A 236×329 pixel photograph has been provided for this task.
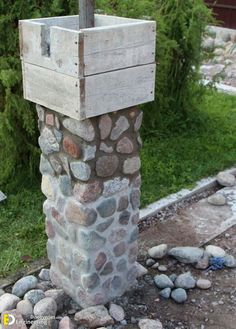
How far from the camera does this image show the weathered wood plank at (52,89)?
8.49ft

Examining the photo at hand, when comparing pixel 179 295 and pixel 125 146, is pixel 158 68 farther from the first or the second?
pixel 179 295

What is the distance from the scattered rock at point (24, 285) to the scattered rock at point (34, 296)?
0.29 feet

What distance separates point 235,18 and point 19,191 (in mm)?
7899

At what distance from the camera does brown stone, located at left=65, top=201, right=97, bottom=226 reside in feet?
9.43

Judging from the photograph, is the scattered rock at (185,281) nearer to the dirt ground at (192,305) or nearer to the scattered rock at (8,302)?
the dirt ground at (192,305)

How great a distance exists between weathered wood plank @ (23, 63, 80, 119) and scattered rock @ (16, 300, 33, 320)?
1.21m

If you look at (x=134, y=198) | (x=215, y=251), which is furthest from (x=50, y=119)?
(x=215, y=251)

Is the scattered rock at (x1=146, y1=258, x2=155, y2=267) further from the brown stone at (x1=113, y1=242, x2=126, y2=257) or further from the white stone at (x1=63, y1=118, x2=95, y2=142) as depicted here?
the white stone at (x1=63, y1=118, x2=95, y2=142)

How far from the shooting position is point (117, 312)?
121 inches

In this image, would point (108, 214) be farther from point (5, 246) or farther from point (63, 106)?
point (5, 246)

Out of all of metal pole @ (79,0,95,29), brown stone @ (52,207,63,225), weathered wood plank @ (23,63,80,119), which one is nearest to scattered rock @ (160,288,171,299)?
brown stone @ (52,207,63,225)

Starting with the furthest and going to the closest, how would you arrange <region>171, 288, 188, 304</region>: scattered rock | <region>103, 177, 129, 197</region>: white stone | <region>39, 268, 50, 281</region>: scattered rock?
<region>39, 268, 50, 281</region>: scattered rock
<region>171, 288, 188, 304</region>: scattered rock
<region>103, 177, 129, 197</region>: white stone

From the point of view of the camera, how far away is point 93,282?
10.0 ft

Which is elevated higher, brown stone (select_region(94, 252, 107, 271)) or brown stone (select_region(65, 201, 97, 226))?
brown stone (select_region(65, 201, 97, 226))
